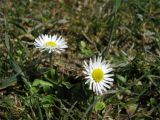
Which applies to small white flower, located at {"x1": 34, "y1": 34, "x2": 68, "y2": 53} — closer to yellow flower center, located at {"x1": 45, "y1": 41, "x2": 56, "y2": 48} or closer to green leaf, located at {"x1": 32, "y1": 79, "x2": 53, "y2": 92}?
yellow flower center, located at {"x1": 45, "y1": 41, "x2": 56, "y2": 48}

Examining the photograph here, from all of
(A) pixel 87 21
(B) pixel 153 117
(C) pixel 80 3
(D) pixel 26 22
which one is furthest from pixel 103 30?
(B) pixel 153 117

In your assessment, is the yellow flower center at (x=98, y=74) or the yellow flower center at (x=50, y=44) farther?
the yellow flower center at (x=50, y=44)

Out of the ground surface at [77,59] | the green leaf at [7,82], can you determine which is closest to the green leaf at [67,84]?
the ground surface at [77,59]

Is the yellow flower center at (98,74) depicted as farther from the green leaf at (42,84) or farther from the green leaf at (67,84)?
the green leaf at (42,84)

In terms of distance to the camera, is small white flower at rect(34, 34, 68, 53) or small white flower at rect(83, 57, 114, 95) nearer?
small white flower at rect(83, 57, 114, 95)

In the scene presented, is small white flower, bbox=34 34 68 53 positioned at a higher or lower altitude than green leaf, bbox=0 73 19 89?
higher

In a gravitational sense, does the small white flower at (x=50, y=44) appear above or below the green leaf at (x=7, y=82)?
above

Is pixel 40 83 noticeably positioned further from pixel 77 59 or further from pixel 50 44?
pixel 77 59

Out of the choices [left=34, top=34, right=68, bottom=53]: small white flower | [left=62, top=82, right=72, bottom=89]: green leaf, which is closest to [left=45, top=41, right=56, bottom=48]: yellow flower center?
[left=34, top=34, right=68, bottom=53]: small white flower

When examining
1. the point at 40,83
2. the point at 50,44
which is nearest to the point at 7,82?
the point at 40,83

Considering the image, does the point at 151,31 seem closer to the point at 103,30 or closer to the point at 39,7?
the point at 103,30
